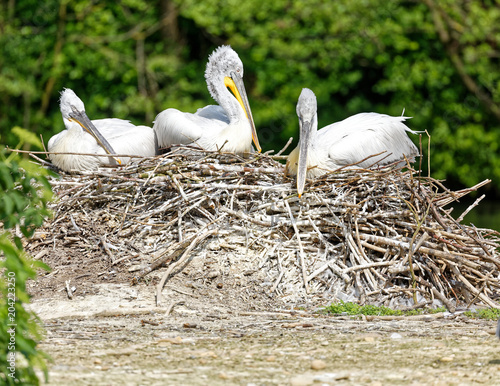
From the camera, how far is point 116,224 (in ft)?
20.7

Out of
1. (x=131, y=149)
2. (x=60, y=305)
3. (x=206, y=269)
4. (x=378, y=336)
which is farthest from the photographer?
(x=131, y=149)

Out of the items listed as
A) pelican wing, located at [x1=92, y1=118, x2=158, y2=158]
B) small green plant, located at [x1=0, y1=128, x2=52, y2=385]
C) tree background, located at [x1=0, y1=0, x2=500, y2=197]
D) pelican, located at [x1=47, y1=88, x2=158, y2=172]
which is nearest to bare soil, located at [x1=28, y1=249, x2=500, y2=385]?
small green plant, located at [x1=0, y1=128, x2=52, y2=385]

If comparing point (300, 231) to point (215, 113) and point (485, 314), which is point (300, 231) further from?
point (215, 113)

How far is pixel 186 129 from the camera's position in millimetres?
7090

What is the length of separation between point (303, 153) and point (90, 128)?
2.44 meters

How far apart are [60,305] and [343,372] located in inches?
91.1

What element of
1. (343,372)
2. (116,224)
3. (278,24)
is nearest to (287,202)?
(116,224)

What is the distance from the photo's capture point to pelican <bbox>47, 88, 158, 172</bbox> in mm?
7285

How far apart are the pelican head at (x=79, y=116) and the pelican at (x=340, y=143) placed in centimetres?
197

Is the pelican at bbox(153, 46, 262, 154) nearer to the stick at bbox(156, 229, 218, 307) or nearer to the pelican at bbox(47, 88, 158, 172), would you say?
the pelican at bbox(47, 88, 158, 172)

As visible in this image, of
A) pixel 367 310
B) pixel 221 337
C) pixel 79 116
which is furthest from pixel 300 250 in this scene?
pixel 79 116

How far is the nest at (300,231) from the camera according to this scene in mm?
5824

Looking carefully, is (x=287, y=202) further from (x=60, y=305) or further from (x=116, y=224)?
(x=60, y=305)

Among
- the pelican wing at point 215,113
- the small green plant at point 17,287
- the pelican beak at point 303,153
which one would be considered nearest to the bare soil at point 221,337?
the small green plant at point 17,287
